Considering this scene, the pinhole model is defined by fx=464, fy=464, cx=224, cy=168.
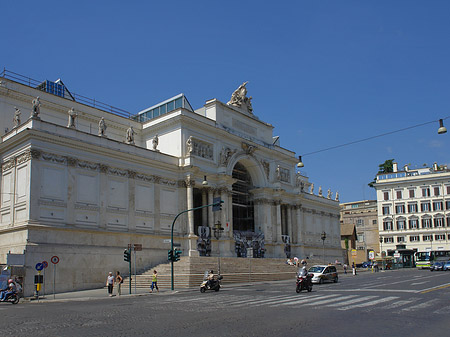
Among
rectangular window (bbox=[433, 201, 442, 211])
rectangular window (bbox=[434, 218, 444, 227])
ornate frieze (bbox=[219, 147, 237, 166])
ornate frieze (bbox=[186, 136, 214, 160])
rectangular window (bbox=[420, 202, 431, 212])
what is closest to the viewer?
ornate frieze (bbox=[186, 136, 214, 160])

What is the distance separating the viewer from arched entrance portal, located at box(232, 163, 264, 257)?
166 feet

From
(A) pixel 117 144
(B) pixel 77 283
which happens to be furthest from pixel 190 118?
(B) pixel 77 283

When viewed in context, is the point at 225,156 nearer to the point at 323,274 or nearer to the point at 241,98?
the point at 241,98

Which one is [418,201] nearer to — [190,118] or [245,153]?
[245,153]

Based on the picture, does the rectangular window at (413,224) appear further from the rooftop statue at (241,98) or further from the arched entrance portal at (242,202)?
the rooftop statue at (241,98)

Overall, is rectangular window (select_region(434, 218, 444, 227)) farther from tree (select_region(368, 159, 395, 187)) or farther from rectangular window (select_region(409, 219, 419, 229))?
tree (select_region(368, 159, 395, 187))

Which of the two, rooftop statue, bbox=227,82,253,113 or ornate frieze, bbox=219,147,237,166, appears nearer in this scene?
ornate frieze, bbox=219,147,237,166

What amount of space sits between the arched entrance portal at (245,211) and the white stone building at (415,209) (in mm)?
37428

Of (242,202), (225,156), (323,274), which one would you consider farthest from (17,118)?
(242,202)

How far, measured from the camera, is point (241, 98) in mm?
52812

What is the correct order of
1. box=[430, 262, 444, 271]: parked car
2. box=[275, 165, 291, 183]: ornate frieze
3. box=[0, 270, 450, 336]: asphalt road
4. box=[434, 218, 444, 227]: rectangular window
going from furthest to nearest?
box=[434, 218, 444, 227]: rectangular window → box=[430, 262, 444, 271]: parked car → box=[275, 165, 291, 183]: ornate frieze → box=[0, 270, 450, 336]: asphalt road

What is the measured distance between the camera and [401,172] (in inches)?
3450

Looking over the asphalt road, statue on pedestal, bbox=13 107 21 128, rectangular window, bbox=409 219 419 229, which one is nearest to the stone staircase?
Answer: statue on pedestal, bbox=13 107 21 128

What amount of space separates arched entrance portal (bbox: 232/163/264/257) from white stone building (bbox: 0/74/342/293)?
0.12 metres
